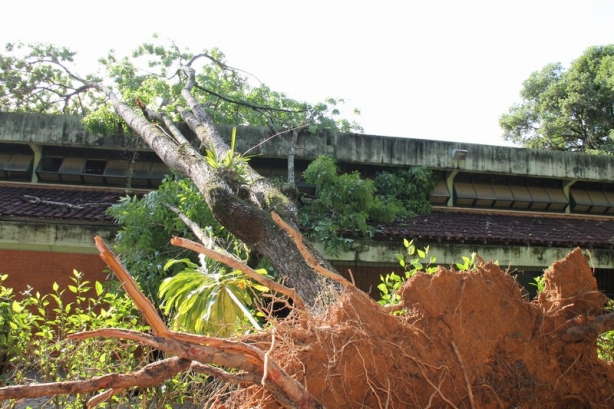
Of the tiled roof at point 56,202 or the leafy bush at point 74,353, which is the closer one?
the leafy bush at point 74,353

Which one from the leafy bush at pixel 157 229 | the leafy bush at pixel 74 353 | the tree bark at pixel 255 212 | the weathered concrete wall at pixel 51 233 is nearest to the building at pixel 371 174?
the weathered concrete wall at pixel 51 233

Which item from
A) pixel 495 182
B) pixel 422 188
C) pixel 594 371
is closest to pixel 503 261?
pixel 422 188

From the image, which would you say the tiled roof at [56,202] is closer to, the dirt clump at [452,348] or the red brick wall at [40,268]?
the red brick wall at [40,268]

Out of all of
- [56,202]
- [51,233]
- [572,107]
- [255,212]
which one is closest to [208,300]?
[255,212]

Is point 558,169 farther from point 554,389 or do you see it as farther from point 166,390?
point 166,390

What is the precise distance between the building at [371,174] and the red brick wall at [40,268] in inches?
0.6

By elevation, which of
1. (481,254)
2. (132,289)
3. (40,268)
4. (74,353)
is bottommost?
(74,353)

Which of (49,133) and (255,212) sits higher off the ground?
(49,133)

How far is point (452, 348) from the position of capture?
2865 mm

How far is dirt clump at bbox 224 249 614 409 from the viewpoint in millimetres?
2656

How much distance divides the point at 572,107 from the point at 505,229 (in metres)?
14.3

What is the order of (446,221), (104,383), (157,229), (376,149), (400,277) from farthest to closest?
(376,149) < (446,221) < (157,229) < (400,277) < (104,383)

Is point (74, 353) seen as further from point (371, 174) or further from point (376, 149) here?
point (371, 174)

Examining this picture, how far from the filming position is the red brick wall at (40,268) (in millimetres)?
7805
